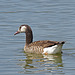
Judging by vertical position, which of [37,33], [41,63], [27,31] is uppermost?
[27,31]

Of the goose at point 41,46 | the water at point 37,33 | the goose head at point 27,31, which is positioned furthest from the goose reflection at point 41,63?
the goose head at point 27,31

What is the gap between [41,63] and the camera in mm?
12891

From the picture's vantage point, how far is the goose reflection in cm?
1216

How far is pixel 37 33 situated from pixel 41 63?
4340 mm

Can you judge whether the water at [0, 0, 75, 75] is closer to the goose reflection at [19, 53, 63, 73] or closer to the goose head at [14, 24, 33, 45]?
the goose reflection at [19, 53, 63, 73]

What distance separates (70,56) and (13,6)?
9462mm

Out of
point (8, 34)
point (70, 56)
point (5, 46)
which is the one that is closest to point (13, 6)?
point (8, 34)

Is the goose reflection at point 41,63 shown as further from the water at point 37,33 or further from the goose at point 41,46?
the goose at point 41,46

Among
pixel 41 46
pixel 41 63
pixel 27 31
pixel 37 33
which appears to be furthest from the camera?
pixel 37 33

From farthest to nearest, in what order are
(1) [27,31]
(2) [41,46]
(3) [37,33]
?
1. (3) [37,33]
2. (1) [27,31]
3. (2) [41,46]

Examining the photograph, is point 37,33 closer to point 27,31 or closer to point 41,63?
point 27,31

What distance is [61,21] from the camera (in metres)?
19.1

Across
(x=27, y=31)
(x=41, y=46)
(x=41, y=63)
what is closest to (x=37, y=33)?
(x=27, y=31)

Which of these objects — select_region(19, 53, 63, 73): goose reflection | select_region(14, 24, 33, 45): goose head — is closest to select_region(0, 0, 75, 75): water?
select_region(19, 53, 63, 73): goose reflection
